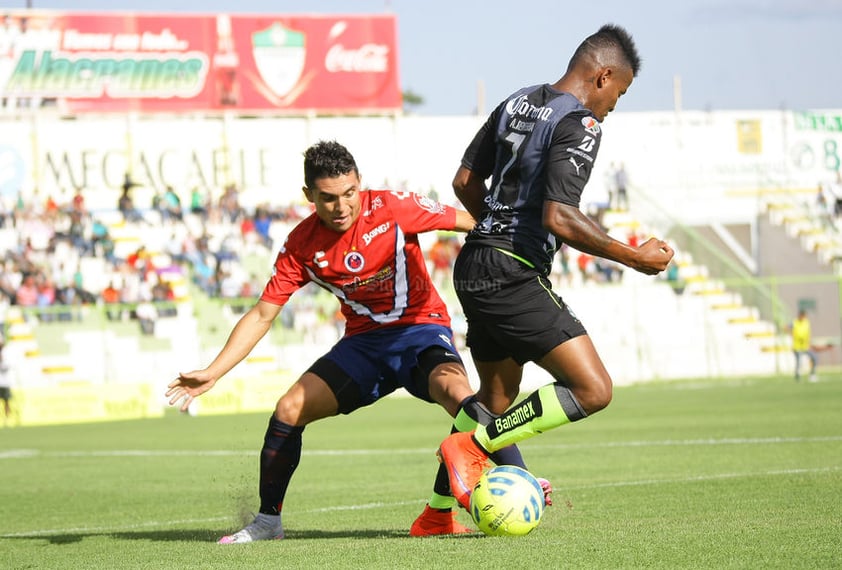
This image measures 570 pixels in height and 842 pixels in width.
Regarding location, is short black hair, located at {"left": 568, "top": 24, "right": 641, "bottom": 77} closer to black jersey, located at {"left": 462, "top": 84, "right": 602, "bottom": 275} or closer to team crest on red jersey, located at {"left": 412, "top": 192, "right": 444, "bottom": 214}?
black jersey, located at {"left": 462, "top": 84, "right": 602, "bottom": 275}

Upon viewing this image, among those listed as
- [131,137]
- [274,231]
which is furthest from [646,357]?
[131,137]

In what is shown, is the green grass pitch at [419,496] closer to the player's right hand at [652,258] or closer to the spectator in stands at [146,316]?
the player's right hand at [652,258]

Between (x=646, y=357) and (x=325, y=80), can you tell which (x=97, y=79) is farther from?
(x=646, y=357)

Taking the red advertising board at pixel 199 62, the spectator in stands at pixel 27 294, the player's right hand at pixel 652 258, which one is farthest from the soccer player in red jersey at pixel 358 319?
the red advertising board at pixel 199 62

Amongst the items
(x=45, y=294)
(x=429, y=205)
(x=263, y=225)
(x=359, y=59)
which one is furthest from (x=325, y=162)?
(x=359, y=59)

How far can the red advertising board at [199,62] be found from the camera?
37406mm

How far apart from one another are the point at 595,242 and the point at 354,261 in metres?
1.78

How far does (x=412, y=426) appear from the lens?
20.2m

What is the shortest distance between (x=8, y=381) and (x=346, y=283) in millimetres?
19616

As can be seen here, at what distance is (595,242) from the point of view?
6.25m

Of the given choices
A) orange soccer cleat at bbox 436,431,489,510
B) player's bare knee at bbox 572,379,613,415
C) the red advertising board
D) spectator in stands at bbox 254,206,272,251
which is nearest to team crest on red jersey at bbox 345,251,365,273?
orange soccer cleat at bbox 436,431,489,510

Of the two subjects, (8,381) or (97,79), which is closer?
(8,381)

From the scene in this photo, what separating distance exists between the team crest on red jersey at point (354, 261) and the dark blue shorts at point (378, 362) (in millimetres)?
410

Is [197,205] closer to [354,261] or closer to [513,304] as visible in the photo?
[354,261]
